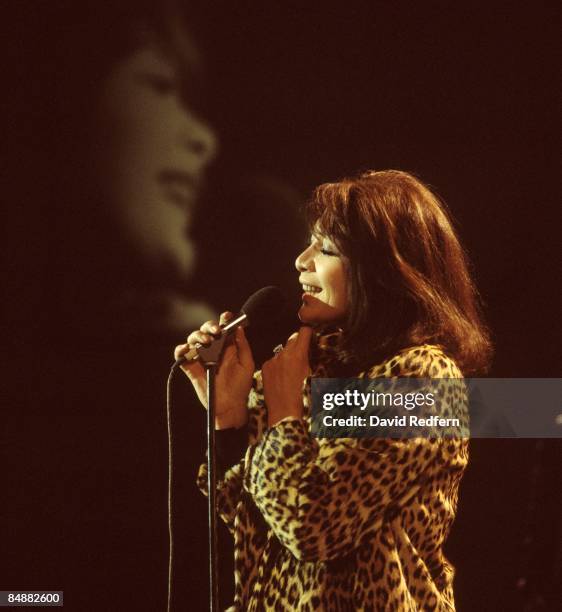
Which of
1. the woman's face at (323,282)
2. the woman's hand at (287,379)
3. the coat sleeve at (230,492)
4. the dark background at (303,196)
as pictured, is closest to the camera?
the woman's hand at (287,379)

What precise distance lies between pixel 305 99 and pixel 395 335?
1058 mm

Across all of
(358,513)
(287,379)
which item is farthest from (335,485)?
(287,379)

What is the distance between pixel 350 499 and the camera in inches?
46.0

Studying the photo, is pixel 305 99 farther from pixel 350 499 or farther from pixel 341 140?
pixel 350 499

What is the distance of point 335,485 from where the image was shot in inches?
46.0

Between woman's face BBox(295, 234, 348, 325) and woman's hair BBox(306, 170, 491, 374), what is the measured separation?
0.02 m

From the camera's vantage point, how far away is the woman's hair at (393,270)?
1.33 meters

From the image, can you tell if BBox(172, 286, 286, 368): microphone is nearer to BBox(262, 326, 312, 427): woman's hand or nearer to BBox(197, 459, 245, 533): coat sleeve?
BBox(262, 326, 312, 427): woman's hand

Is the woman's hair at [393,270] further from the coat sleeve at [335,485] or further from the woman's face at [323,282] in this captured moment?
the coat sleeve at [335,485]

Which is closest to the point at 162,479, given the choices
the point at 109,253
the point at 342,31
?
the point at 109,253

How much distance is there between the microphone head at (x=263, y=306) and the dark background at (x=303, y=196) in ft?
2.56

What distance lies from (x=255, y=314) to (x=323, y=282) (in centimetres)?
17

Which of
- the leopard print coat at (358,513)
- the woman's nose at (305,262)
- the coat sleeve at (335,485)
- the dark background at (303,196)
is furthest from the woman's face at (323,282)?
the dark background at (303,196)

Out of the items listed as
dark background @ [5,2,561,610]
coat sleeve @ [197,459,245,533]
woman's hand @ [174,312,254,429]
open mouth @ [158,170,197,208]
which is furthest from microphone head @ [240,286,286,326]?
open mouth @ [158,170,197,208]
